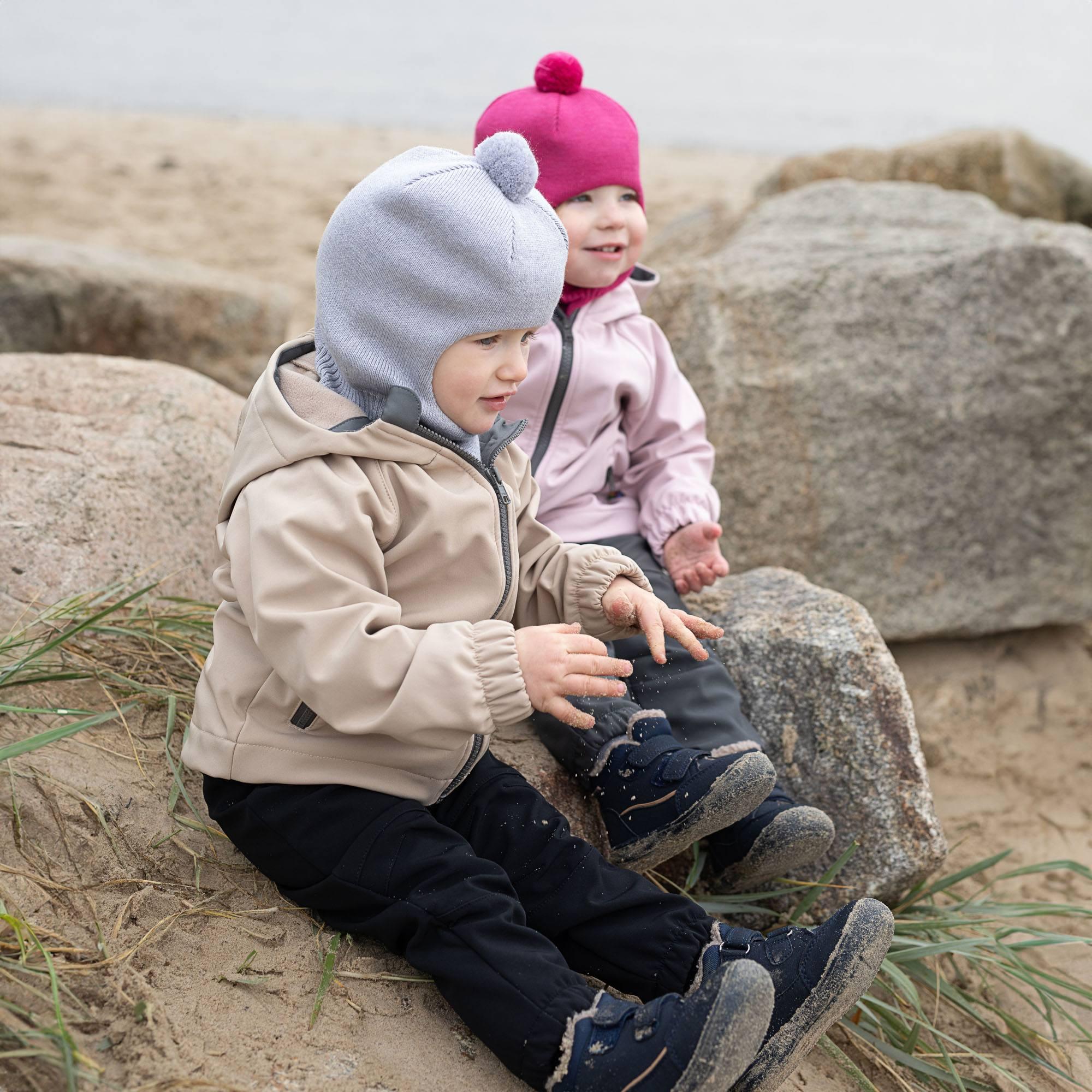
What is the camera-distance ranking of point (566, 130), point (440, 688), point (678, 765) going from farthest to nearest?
point (566, 130), point (678, 765), point (440, 688)

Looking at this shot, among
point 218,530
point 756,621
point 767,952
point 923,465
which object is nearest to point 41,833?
point 218,530

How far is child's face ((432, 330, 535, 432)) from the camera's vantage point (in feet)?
6.23

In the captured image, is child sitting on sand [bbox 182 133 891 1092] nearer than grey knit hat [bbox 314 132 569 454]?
Yes

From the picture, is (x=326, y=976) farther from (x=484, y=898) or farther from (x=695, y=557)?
(x=695, y=557)

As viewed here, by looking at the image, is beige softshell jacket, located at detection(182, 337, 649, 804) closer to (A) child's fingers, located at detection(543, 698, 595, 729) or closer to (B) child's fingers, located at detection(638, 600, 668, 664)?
(A) child's fingers, located at detection(543, 698, 595, 729)

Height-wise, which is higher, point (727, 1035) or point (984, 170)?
point (984, 170)

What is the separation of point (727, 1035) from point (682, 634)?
66 cm

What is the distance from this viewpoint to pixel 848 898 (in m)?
2.45

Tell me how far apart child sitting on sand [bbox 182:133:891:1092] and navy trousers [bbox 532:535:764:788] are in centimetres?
27

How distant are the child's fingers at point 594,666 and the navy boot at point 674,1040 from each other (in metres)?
0.44

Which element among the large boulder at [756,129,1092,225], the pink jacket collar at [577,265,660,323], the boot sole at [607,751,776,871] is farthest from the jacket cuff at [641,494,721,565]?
the large boulder at [756,129,1092,225]

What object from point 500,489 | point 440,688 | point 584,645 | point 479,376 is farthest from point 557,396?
point 440,688

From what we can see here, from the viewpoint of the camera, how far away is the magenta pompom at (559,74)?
8.63 ft

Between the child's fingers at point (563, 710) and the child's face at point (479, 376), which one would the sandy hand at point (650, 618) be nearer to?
the child's fingers at point (563, 710)
